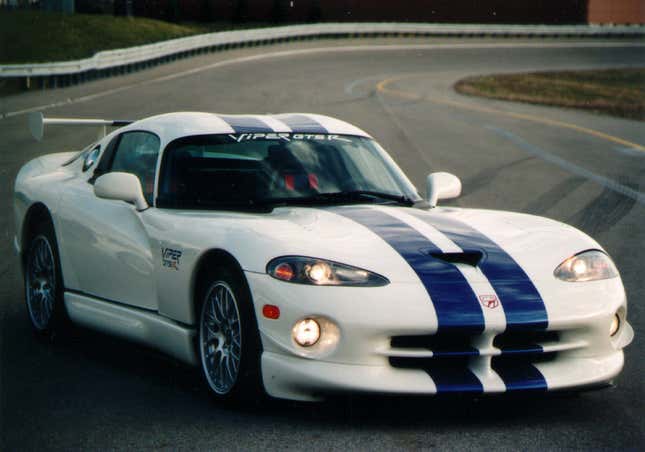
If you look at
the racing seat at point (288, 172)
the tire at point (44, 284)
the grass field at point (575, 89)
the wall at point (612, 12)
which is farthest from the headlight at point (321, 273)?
the wall at point (612, 12)

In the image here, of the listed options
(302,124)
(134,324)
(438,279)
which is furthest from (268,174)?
(438,279)

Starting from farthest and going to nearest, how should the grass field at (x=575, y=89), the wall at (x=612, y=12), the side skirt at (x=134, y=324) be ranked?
the wall at (x=612, y=12) → the grass field at (x=575, y=89) → the side skirt at (x=134, y=324)

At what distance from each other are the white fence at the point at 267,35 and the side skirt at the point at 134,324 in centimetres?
2328

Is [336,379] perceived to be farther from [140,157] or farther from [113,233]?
[140,157]

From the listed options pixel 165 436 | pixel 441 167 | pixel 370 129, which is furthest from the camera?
pixel 370 129

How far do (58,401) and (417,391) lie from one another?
68.1 inches

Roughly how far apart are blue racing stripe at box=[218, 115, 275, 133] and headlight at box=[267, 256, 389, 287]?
1.62 meters

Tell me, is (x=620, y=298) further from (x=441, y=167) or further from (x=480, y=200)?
(x=441, y=167)

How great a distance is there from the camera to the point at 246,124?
7.00 meters

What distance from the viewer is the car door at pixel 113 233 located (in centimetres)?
652

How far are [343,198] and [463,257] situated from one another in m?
1.04

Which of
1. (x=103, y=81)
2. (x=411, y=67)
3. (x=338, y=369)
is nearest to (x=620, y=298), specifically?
(x=338, y=369)

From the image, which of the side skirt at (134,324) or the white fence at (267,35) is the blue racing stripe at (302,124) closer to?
the side skirt at (134,324)

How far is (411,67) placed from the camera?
43.9 metres
